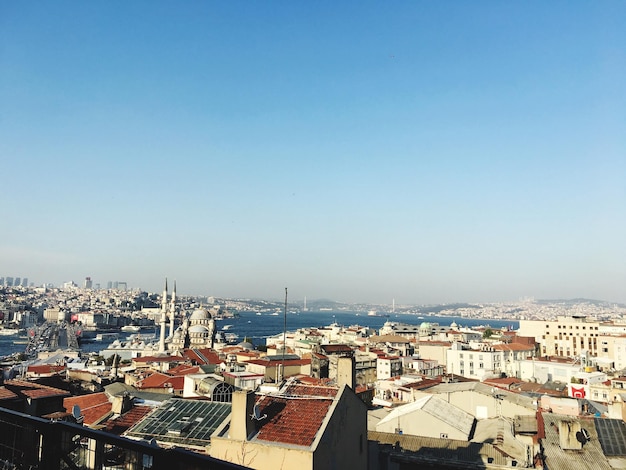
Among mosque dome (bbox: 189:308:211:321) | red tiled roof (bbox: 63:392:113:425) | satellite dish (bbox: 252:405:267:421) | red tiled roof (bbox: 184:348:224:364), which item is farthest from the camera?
mosque dome (bbox: 189:308:211:321)

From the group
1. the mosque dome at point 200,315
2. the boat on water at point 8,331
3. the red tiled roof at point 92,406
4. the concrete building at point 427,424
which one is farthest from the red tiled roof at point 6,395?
the boat on water at point 8,331

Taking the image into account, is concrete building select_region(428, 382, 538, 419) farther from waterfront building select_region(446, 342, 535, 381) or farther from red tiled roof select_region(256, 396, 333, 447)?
waterfront building select_region(446, 342, 535, 381)

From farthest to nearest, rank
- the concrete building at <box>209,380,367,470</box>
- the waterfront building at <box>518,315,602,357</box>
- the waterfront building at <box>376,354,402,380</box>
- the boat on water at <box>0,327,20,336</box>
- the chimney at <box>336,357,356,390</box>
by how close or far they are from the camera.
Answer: the boat on water at <box>0,327,20,336</box> → the waterfront building at <box>518,315,602,357</box> → the waterfront building at <box>376,354,402,380</box> → the chimney at <box>336,357,356,390</box> → the concrete building at <box>209,380,367,470</box>

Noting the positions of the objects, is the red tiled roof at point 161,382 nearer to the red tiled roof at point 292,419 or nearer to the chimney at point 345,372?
the chimney at point 345,372

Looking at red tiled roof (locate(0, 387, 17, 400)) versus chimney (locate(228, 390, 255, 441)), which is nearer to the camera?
chimney (locate(228, 390, 255, 441))

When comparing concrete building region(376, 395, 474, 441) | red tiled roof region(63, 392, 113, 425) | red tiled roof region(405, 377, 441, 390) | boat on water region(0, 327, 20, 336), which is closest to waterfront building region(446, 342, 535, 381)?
red tiled roof region(405, 377, 441, 390)

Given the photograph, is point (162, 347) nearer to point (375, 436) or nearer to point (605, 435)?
point (375, 436)

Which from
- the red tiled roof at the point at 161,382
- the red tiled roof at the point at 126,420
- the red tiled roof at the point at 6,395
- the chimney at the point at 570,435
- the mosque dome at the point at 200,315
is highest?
the red tiled roof at the point at 6,395

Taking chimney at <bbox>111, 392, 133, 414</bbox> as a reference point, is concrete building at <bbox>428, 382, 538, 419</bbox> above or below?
below
